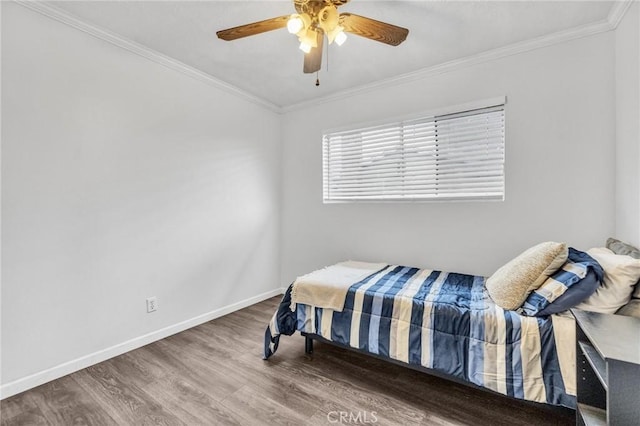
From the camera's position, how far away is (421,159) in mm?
2930

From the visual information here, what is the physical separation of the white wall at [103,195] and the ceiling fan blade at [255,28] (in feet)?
3.92

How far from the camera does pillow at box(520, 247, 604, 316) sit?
150cm

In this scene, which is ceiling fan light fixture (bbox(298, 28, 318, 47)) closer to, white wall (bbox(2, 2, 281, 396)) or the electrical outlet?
white wall (bbox(2, 2, 281, 396))

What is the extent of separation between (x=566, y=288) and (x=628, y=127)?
131cm

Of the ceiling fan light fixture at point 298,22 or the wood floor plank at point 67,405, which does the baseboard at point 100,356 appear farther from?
the ceiling fan light fixture at point 298,22

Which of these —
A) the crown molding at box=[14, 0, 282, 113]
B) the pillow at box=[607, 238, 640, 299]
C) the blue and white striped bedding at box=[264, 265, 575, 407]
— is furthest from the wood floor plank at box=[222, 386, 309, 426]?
the crown molding at box=[14, 0, 282, 113]

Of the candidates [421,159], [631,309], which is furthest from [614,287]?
[421,159]

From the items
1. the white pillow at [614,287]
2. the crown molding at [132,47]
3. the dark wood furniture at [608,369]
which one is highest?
the crown molding at [132,47]

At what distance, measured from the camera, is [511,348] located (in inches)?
62.4

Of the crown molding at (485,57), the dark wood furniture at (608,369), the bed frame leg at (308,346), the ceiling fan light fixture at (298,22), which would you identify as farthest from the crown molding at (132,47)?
the dark wood furniture at (608,369)

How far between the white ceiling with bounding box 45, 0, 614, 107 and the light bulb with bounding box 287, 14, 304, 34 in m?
0.51

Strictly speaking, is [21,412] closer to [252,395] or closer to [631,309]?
[252,395]

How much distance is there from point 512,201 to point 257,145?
8.93 ft

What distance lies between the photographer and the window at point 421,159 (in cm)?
262
